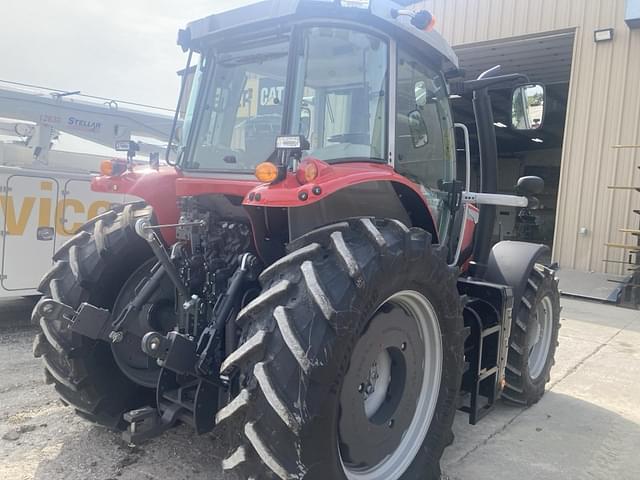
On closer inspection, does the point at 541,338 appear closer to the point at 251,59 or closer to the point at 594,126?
the point at 251,59

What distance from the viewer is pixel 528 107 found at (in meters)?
3.90

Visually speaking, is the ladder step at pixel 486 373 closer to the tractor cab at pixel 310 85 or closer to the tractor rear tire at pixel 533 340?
the tractor rear tire at pixel 533 340

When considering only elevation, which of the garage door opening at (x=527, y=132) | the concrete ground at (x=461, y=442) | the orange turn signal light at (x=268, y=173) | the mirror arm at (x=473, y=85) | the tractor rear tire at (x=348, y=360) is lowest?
the concrete ground at (x=461, y=442)

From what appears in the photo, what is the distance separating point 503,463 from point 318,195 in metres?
2.17

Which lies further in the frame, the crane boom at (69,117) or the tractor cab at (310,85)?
the crane boom at (69,117)

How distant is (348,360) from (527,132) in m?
3.99

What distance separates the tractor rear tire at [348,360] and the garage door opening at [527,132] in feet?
6.46

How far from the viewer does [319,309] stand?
7.05 feet

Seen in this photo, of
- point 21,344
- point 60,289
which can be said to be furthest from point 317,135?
point 21,344

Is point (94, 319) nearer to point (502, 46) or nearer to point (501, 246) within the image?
point (501, 246)

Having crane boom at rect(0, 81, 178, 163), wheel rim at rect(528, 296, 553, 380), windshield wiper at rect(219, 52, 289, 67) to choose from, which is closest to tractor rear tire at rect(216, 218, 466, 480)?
windshield wiper at rect(219, 52, 289, 67)

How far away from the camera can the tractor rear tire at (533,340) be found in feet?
13.6

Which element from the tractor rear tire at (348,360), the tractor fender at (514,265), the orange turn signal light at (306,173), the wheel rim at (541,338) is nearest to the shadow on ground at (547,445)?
the wheel rim at (541,338)

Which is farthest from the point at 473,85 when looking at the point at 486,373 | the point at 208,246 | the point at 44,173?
the point at 44,173
